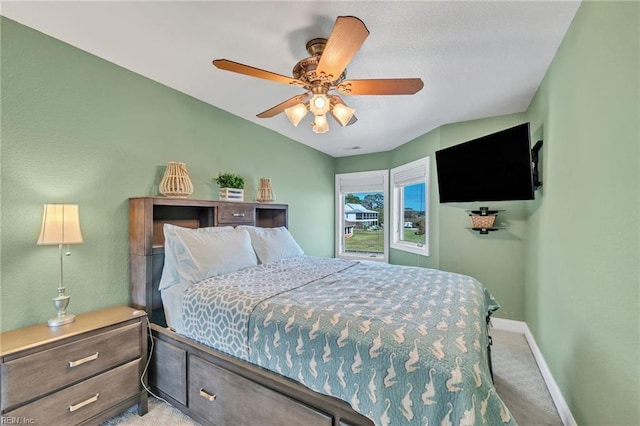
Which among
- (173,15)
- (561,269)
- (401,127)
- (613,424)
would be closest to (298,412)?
(613,424)

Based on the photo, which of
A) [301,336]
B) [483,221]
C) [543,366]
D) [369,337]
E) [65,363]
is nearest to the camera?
[369,337]

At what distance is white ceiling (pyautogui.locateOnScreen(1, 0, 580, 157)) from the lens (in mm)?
1537

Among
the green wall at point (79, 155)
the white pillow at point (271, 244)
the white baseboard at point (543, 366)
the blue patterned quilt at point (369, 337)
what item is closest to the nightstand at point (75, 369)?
the green wall at point (79, 155)

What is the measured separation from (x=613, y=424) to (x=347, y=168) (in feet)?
14.6

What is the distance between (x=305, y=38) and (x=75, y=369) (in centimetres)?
250

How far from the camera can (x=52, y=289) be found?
180 cm

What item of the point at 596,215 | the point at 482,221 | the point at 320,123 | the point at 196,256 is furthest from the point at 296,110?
the point at 482,221

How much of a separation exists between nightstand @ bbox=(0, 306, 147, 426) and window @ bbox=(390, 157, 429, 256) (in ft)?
11.4

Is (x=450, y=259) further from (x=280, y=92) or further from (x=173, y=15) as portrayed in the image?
(x=173, y=15)

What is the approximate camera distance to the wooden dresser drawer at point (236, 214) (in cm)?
276

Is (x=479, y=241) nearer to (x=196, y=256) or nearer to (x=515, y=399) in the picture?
(x=515, y=399)

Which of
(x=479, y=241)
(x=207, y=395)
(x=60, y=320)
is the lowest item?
(x=207, y=395)

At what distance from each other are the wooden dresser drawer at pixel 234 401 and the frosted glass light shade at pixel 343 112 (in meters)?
1.85

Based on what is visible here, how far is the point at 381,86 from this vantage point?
5.79ft
